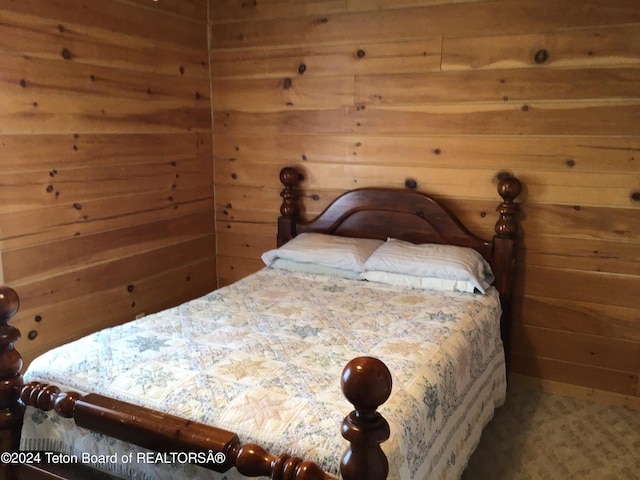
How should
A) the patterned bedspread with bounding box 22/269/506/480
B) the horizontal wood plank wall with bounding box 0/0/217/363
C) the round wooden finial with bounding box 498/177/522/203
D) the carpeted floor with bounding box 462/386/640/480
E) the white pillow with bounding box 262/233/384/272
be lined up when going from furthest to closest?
the white pillow with bounding box 262/233/384/272 < the round wooden finial with bounding box 498/177/522/203 < the horizontal wood plank wall with bounding box 0/0/217/363 < the carpeted floor with bounding box 462/386/640/480 < the patterned bedspread with bounding box 22/269/506/480

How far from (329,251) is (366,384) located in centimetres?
175

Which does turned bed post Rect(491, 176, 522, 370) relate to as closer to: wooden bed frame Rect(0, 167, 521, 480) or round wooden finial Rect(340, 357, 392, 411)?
wooden bed frame Rect(0, 167, 521, 480)

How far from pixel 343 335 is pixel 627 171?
160cm

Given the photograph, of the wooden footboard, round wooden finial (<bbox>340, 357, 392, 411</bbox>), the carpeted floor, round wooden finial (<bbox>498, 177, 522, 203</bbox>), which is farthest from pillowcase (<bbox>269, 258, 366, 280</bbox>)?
round wooden finial (<bbox>340, 357, 392, 411</bbox>)

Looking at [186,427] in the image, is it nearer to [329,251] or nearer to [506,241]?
[329,251]

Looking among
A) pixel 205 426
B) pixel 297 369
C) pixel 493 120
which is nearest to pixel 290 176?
pixel 493 120

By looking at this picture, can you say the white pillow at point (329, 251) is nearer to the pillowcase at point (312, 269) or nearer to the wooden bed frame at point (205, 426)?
the pillowcase at point (312, 269)

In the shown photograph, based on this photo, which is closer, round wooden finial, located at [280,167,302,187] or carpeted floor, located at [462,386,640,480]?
carpeted floor, located at [462,386,640,480]

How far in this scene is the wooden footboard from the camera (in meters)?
1.25

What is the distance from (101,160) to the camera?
2805mm

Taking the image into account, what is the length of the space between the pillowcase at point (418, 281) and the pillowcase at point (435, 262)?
17mm

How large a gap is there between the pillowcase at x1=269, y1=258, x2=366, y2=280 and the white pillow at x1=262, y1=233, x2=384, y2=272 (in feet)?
0.07

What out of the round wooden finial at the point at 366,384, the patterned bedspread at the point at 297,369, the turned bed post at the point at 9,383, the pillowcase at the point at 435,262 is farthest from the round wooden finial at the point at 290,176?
the round wooden finial at the point at 366,384

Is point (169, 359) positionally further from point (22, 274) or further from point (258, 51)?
point (258, 51)
